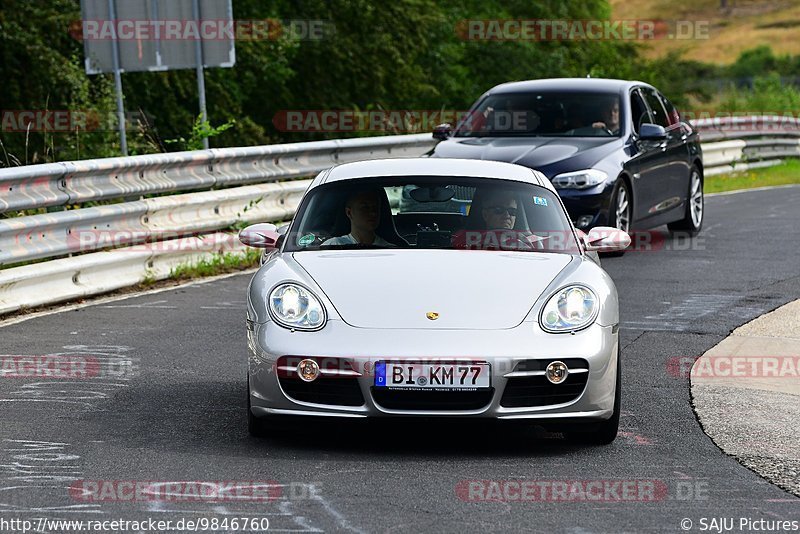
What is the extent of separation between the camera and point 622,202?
14.0 m

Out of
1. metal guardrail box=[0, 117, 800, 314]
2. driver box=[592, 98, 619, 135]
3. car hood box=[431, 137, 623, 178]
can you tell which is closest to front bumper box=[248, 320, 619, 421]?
metal guardrail box=[0, 117, 800, 314]

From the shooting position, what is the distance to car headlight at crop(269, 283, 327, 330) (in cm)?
660

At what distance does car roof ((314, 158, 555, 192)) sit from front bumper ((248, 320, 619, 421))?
1.45 m

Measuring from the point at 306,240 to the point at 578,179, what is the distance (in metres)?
6.41

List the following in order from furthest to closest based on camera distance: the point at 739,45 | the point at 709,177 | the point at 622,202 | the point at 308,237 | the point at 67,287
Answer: the point at 739,45, the point at 709,177, the point at 622,202, the point at 67,287, the point at 308,237

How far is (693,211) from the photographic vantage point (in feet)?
53.0

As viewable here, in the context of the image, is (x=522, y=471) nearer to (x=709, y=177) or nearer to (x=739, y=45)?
(x=709, y=177)

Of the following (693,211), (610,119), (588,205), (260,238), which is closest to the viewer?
(260,238)

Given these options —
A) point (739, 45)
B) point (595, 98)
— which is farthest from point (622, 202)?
point (739, 45)

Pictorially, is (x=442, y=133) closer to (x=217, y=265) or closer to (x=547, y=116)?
(x=547, y=116)

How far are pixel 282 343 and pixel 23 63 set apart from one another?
21.3 metres

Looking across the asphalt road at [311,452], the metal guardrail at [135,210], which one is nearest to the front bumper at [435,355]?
the asphalt road at [311,452]

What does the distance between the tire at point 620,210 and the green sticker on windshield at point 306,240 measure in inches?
255

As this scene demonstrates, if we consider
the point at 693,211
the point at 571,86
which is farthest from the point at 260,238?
the point at 693,211
